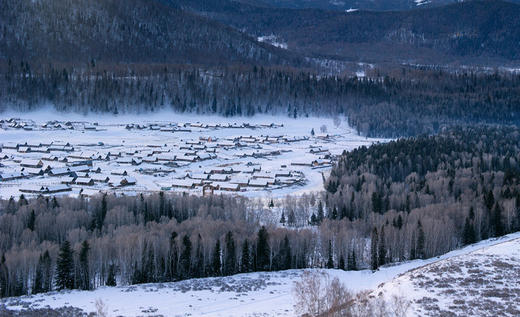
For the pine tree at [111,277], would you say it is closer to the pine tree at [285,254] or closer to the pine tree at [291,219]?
the pine tree at [285,254]

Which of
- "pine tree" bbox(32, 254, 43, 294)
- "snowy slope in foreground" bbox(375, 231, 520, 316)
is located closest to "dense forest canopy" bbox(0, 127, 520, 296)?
"pine tree" bbox(32, 254, 43, 294)

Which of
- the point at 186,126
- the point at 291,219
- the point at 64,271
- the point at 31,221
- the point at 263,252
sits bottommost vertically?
the point at 64,271

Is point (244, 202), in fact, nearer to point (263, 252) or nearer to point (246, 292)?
point (263, 252)

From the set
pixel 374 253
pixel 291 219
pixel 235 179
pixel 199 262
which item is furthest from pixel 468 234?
pixel 235 179

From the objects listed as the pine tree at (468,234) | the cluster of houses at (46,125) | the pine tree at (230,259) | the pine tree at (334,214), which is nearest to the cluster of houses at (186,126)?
the cluster of houses at (46,125)

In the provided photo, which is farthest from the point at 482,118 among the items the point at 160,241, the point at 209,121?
the point at 160,241

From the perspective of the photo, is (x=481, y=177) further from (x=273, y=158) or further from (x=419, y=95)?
(x=419, y=95)
